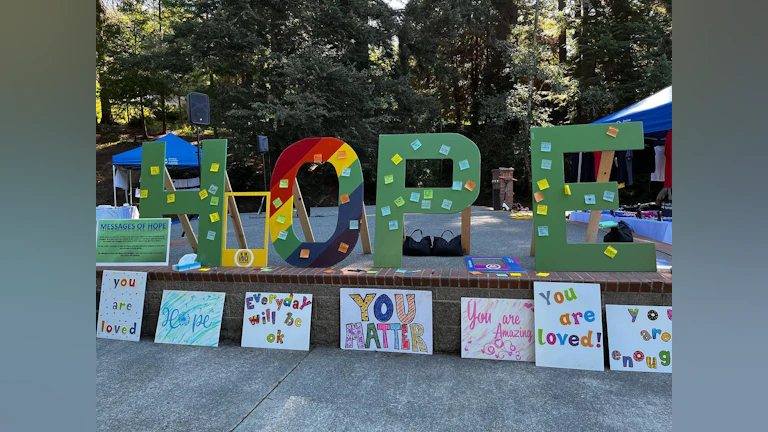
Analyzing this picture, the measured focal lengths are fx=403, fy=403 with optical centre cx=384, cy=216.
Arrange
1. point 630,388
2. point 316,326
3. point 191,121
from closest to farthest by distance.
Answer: point 630,388, point 316,326, point 191,121

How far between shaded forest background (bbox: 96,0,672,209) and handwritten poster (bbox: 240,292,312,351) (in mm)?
12401

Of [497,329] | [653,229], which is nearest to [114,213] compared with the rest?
[497,329]

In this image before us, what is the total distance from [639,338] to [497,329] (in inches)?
37.2

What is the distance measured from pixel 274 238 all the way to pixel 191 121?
5.34m

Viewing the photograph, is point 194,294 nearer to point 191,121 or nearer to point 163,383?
point 163,383

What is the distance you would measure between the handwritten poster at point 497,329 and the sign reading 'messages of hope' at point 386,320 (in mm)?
287

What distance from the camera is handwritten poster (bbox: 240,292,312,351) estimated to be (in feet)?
10.4

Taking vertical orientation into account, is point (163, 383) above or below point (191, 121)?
below

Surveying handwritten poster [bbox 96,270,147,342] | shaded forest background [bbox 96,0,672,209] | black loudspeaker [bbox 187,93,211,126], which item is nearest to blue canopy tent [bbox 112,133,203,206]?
black loudspeaker [bbox 187,93,211,126]

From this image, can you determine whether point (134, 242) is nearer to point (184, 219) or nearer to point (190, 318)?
point (184, 219)

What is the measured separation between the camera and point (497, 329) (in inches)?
115

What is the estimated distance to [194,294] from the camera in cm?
342

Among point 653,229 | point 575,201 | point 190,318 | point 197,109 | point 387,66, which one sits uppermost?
point 387,66
